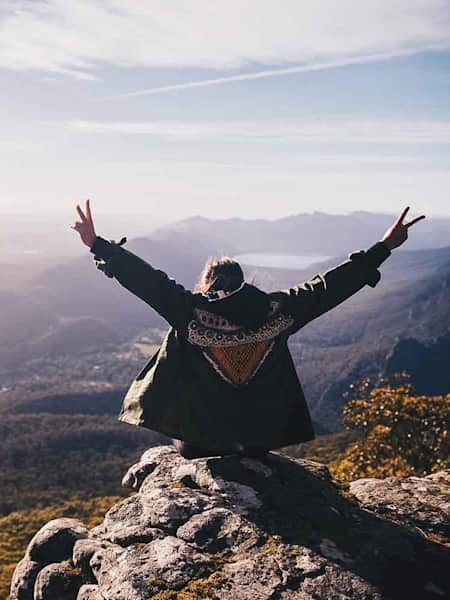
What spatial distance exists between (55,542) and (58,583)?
30.7 inches

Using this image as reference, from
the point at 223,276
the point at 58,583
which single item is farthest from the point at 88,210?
the point at 58,583

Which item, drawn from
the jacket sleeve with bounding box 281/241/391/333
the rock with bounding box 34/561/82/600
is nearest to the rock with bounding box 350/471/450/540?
the jacket sleeve with bounding box 281/241/391/333

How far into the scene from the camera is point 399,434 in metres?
20.3

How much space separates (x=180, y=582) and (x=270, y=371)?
3000mm

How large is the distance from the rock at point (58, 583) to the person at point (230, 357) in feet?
6.13

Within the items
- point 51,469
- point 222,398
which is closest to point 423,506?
point 222,398

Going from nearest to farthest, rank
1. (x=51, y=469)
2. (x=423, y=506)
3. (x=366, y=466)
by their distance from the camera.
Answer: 1. (x=423, y=506)
2. (x=366, y=466)
3. (x=51, y=469)

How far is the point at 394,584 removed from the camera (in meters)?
5.38

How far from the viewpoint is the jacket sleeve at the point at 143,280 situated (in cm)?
679

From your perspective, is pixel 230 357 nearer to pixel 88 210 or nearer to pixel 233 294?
pixel 233 294

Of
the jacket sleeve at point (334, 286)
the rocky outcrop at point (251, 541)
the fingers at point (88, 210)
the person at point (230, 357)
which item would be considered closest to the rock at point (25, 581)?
the rocky outcrop at point (251, 541)

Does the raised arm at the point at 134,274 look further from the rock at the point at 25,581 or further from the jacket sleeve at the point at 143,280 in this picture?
the rock at the point at 25,581

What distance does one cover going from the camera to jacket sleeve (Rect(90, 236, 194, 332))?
22.3ft

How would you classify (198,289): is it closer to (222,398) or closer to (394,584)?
(222,398)
